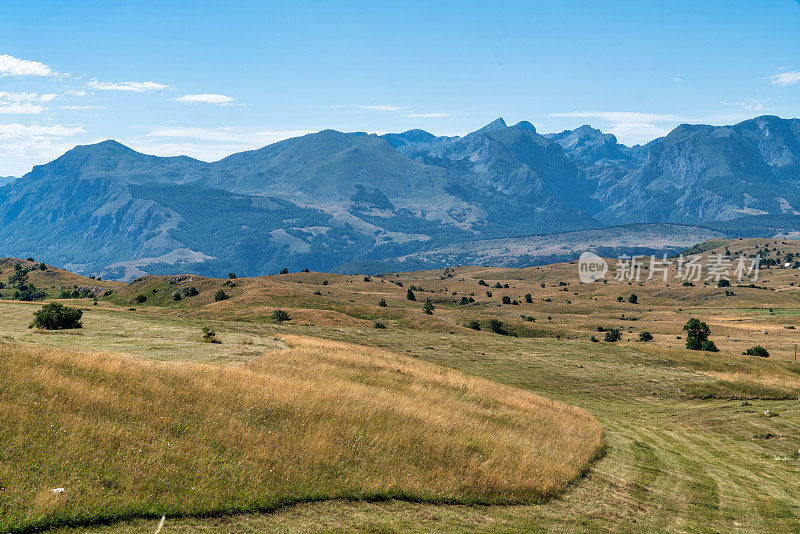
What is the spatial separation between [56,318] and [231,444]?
3204 centimetres

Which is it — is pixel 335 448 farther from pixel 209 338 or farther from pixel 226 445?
pixel 209 338

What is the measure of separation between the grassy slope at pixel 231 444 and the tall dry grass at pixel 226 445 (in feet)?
0.15

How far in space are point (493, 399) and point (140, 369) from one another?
1906 centimetres

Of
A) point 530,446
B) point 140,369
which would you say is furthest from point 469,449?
point 140,369

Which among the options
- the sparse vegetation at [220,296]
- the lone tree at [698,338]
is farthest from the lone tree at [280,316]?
Answer: the lone tree at [698,338]

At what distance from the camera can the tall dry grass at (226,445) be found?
13.0 m

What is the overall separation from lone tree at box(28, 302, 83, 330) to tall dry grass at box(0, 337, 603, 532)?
73.8 feet

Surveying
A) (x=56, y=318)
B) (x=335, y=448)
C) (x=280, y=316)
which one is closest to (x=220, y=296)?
(x=280, y=316)

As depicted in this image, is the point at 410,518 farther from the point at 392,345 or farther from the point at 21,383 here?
the point at 392,345

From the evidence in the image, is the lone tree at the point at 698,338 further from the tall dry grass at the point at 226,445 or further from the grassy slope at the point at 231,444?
the tall dry grass at the point at 226,445

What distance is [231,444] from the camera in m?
16.3

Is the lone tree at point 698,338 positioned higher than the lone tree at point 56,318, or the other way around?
the lone tree at point 56,318

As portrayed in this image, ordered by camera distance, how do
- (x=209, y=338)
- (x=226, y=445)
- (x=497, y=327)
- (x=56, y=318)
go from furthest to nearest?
(x=497, y=327)
(x=56, y=318)
(x=209, y=338)
(x=226, y=445)

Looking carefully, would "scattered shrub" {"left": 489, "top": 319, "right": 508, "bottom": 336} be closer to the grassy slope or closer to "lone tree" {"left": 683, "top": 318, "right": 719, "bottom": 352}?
"lone tree" {"left": 683, "top": 318, "right": 719, "bottom": 352}
